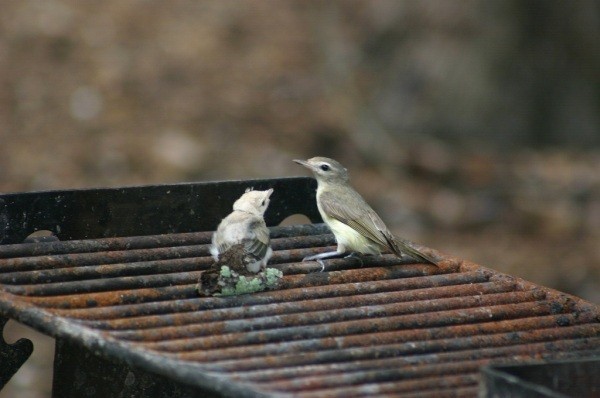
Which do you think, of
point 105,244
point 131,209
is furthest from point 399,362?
point 131,209

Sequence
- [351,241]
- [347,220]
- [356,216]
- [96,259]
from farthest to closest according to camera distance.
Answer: [356,216] < [347,220] < [351,241] < [96,259]

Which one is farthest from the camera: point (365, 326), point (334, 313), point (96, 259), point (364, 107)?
point (364, 107)

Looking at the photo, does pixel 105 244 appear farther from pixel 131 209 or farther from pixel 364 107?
pixel 364 107

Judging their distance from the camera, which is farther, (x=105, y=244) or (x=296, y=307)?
(x=105, y=244)

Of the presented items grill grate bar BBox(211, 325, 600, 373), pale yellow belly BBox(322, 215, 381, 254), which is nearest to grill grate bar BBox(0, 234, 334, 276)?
pale yellow belly BBox(322, 215, 381, 254)

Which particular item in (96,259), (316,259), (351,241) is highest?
(351,241)

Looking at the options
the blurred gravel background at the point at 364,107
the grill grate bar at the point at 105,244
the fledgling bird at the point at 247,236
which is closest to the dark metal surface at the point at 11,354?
the grill grate bar at the point at 105,244

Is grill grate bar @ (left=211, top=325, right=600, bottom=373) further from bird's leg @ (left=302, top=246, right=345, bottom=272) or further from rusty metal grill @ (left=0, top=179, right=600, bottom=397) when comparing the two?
bird's leg @ (left=302, top=246, right=345, bottom=272)

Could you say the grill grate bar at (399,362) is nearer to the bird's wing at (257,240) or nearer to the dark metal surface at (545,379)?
the dark metal surface at (545,379)
